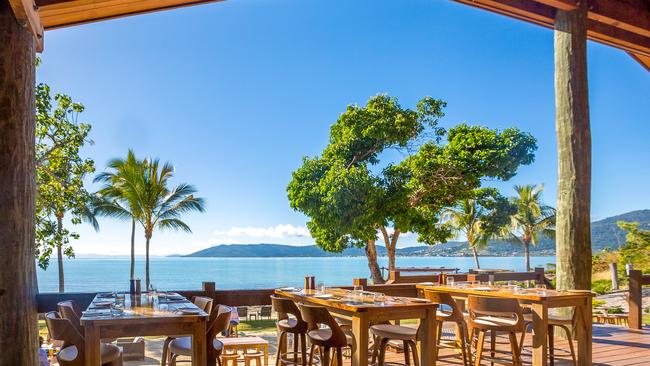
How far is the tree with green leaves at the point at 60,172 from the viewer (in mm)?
10453

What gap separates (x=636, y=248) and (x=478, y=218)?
782 cm

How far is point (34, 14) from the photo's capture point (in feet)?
12.6

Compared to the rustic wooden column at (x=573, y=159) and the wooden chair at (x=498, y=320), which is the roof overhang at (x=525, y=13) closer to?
the rustic wooden column at (x=573, y=159)

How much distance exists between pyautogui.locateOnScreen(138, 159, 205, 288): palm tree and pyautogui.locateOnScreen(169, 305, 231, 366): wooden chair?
15.0 metres

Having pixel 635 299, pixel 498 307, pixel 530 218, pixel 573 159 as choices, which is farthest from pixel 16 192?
pixel 530 218

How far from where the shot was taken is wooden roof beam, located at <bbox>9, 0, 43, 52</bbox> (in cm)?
345

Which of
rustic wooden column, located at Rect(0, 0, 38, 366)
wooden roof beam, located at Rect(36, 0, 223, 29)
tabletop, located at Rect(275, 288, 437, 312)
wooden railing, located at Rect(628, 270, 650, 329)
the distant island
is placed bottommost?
the distant island

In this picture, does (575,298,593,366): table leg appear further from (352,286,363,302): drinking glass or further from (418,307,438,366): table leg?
(352,286,363,302): drinking glass

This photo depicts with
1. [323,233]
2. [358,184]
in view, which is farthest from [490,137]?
[323,233]

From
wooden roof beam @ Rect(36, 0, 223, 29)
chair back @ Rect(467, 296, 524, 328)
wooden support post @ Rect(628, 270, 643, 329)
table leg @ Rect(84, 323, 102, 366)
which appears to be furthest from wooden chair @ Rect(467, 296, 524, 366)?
wooden roof beam @ Rect(36, 0, 223, 29)

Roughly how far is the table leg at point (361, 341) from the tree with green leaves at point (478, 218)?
64.9 ft

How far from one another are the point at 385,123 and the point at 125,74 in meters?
26.9

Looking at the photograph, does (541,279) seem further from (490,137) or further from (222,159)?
(222,159)

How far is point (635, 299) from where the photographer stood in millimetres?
6590
